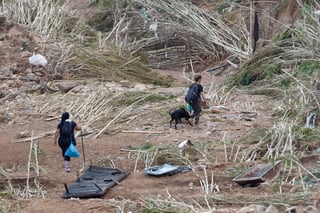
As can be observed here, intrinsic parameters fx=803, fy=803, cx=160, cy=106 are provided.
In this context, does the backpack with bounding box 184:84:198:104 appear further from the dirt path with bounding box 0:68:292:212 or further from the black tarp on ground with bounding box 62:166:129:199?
Answer: the black tarp on ground with bounding box 62:166:129:199

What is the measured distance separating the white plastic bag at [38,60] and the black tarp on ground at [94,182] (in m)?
5.42

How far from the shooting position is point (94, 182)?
7.62 metres

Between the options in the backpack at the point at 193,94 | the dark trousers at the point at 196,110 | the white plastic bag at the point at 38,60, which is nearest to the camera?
the backpack at the point at 193,94

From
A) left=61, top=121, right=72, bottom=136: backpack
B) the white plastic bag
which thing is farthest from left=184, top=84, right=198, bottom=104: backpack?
the white plastic bag

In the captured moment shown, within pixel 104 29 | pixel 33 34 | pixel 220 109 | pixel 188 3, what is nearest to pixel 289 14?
pixel 188 3

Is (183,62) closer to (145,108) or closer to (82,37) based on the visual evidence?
(82,37)

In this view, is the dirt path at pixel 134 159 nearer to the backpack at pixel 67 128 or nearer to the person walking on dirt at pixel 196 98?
the person walking on dirt at pixel 196 98

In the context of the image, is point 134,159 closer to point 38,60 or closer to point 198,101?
point 198,101

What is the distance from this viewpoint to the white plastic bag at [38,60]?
13.4 meters

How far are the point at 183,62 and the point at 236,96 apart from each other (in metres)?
5.48

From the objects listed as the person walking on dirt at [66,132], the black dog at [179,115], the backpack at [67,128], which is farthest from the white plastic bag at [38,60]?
the backpack at [67,128]

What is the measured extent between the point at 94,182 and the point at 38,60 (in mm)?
6172

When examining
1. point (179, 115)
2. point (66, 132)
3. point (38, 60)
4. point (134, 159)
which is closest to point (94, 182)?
point (66, 132)

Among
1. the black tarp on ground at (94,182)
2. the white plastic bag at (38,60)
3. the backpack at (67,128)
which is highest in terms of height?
the white plastic bag at (38,60)
